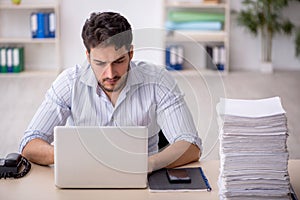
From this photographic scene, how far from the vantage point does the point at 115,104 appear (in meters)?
2.38

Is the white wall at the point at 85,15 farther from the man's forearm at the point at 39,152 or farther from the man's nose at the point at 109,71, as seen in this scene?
the man's nose at the point at 109,71

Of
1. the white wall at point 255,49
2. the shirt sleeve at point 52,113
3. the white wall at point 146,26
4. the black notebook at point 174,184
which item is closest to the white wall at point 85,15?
the white wall at point 146,26

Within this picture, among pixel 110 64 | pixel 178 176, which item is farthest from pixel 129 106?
pixel 178 176

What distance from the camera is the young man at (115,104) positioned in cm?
229

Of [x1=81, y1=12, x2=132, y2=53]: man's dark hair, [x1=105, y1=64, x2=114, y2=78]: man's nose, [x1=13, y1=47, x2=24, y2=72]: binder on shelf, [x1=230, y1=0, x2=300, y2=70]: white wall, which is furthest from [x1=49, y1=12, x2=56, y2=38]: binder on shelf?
[x1=105, y1=64, x2=114, y2=78]: man's nose

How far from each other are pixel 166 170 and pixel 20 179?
493mm

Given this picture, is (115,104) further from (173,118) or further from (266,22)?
(266,22)

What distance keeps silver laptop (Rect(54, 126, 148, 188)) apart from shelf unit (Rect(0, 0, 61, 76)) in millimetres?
5205

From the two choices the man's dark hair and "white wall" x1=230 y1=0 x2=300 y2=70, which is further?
"white wall" x1=230 y1=0 x2=300 y2=70

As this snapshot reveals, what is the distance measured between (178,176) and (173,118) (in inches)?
12.6

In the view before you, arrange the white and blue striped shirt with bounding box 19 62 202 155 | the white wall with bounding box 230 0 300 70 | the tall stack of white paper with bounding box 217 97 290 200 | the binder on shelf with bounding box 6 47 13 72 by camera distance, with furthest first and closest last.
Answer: the white wall with bounding box 230 0 300 70 → the binder on shelf with bounding box 6 47 13 72 → the white and blue striped shirt with bounding box 19 62 202 155 → the tall stack of white paper with bounding box 217 97 290 200

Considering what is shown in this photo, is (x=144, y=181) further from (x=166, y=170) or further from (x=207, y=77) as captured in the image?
(x=207, y=77)

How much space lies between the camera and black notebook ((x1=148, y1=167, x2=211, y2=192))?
205 cm

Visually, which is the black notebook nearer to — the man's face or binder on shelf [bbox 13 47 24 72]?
the man's face
